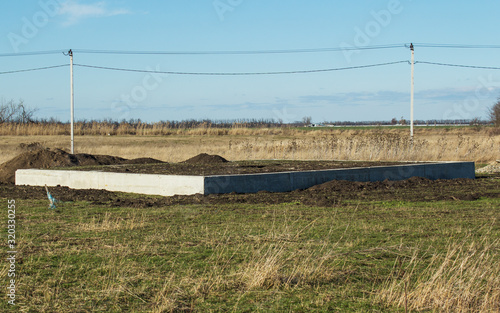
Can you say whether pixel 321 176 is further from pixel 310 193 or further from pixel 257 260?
pixel 257 260

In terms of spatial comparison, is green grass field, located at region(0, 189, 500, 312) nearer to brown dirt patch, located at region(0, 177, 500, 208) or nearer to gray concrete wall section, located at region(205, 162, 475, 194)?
brown dirt patch, located at region(0, 177, 500, 208)

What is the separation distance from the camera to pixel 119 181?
15992 mm

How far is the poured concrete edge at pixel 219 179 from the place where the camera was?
48.2 feet

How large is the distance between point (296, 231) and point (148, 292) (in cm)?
369

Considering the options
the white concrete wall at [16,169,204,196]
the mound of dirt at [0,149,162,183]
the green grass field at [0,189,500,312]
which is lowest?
the green grass field at [0,189,500,312]

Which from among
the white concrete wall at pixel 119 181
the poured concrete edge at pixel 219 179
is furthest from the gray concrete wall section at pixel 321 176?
the white concrete wall at pixel 119 181

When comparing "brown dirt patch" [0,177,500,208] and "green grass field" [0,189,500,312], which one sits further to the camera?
"brown dirt patch" [0,177,500,208]

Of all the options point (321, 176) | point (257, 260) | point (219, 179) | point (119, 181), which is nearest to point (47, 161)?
point (119, 181)

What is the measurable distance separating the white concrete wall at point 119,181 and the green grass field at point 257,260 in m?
2.65

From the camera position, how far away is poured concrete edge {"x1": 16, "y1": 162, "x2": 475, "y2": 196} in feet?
48.2

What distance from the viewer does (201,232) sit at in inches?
362

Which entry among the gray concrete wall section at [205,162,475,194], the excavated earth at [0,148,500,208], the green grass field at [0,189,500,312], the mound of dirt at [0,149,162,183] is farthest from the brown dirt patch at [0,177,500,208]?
the mound of dirt at [0,149,162,183]

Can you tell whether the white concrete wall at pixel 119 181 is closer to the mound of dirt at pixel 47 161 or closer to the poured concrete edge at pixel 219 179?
the poured concrete edge at pixel 219 179

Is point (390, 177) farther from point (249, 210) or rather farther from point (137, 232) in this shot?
point (137, 232)
